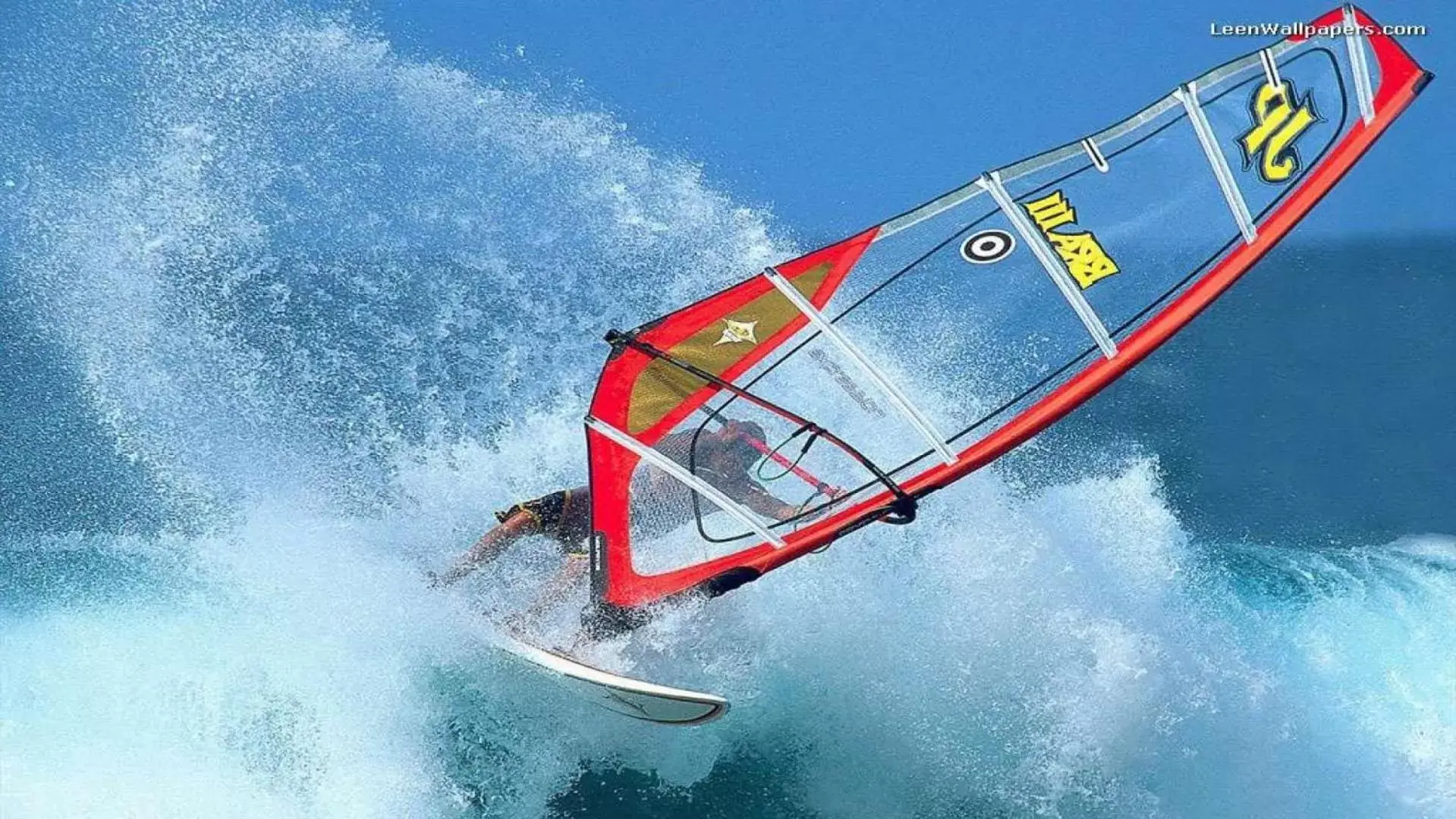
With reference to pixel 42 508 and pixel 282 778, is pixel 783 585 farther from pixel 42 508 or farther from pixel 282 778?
pixel 42 508

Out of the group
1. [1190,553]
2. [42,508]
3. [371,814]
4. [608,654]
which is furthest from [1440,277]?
[42,508]

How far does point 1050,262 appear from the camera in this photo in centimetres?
638

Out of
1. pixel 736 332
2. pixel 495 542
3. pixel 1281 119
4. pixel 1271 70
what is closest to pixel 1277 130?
pixel 1281 119

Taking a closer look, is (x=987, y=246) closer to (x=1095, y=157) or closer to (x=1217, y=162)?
(x=1095, y=157)

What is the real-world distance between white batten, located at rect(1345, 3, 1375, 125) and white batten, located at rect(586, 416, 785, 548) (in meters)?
3.27

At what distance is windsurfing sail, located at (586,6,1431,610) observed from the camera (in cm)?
632

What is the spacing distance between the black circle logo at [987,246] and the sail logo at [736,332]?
1042mm

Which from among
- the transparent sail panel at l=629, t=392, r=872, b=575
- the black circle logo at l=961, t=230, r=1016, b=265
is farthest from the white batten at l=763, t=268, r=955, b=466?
the black circle logo at l=961, t=230, r=1016, b=265

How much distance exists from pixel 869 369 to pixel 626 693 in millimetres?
1760

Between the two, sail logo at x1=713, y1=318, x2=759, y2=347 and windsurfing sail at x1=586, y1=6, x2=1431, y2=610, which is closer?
windsurfing sail at x1=586, y1=6, x2=1431, y2=610

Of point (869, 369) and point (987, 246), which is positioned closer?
point (869, 369)

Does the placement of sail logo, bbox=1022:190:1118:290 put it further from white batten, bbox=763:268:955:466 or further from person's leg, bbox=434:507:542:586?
person's leg, bbox=434:507:542:586

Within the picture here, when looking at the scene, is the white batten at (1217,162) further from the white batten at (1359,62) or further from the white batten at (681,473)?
the white batten at (681,473)

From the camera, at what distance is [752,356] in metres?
6.64
